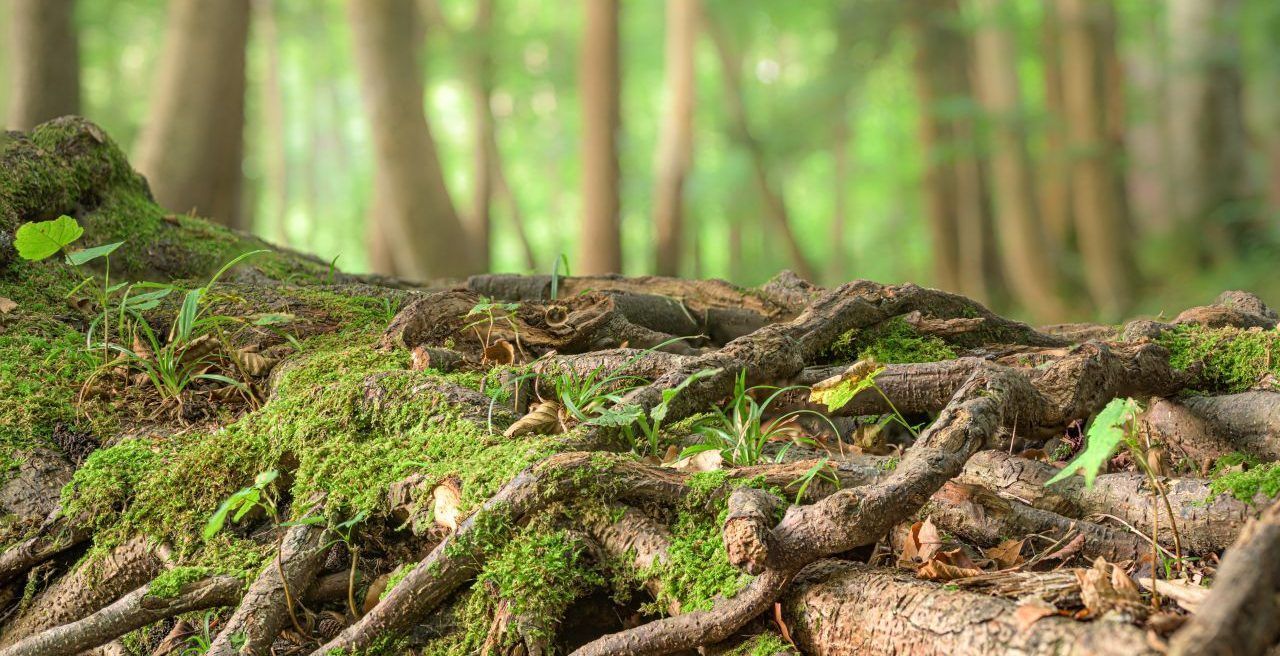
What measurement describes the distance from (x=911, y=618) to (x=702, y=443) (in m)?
0.90

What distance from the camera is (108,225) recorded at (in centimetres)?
430

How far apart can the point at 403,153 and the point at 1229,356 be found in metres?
7.20

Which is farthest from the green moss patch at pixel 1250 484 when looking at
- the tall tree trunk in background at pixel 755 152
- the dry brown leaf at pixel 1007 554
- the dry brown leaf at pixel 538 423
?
the tall tree trunk in background at pixel 755 152

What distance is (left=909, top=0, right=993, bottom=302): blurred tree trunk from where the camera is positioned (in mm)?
12758

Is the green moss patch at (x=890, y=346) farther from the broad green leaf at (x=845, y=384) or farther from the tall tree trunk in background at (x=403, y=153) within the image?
the tall tree trunk in background at (x=403, y=153)

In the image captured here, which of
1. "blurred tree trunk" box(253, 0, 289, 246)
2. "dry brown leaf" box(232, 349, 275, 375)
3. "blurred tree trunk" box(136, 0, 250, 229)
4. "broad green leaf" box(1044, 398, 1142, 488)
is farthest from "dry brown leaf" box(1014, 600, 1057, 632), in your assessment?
"blurred tree trunk" box(253, 0, 289, 246)

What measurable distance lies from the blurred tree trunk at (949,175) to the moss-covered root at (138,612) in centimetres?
1166

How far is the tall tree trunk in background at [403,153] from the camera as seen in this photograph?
28.7 ft

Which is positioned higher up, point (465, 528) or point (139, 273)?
point (139, 273)

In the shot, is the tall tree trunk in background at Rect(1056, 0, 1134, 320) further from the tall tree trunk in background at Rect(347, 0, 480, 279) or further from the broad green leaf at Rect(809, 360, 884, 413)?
the broad green leaf at Rect(809, 360, 884, 413)

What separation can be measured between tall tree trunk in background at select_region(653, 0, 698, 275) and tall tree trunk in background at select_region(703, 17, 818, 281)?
153 cm

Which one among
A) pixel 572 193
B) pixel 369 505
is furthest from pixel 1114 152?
pixel 572 193

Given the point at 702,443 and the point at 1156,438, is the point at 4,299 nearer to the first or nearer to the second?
the point at 702,443

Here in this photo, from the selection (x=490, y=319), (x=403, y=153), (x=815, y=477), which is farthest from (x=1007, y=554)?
(x=403, y=153)
